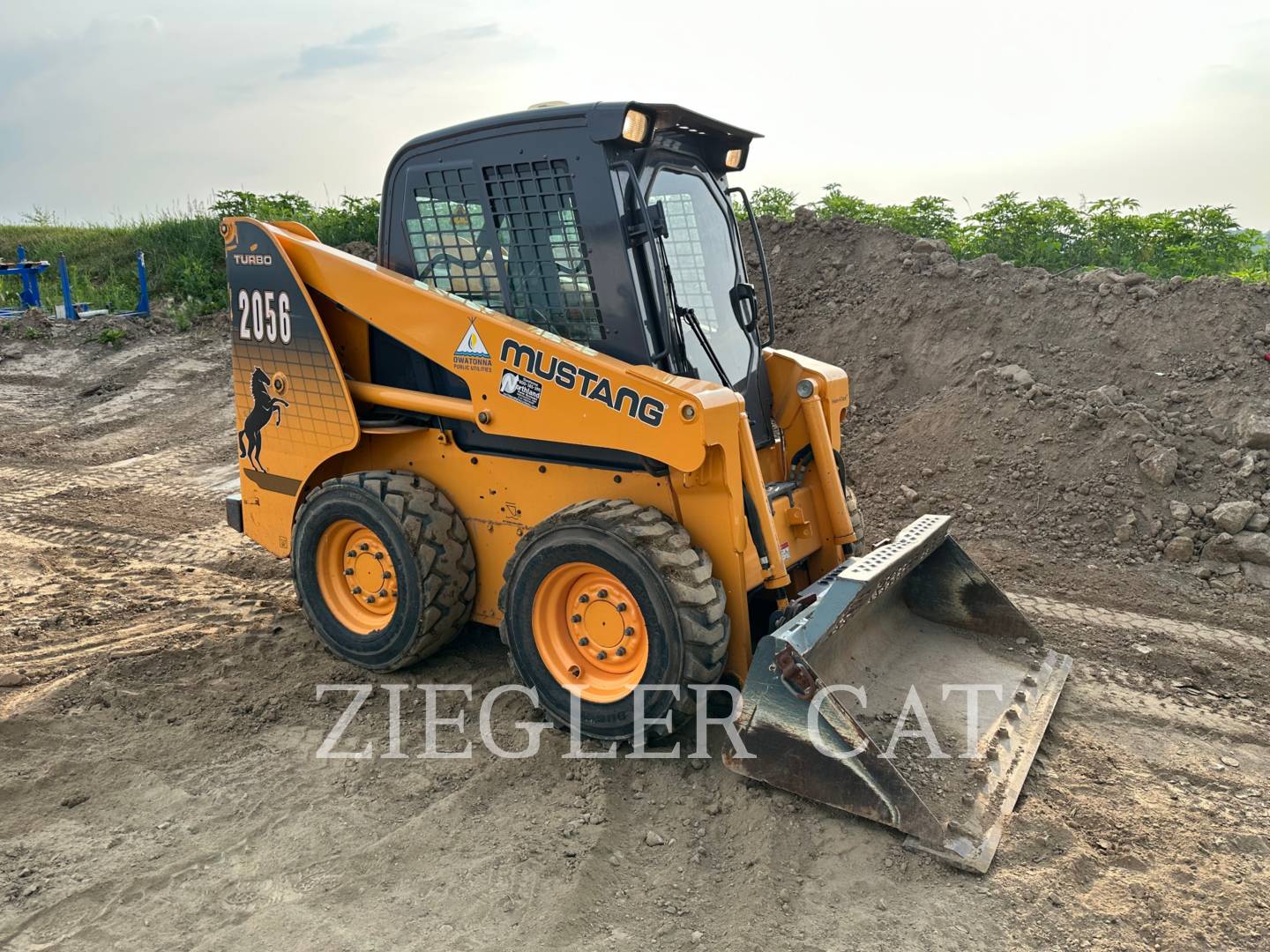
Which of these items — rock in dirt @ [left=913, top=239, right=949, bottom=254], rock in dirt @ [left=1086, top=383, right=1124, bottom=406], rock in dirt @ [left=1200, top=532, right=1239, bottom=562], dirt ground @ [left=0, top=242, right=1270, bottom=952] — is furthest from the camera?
rock in dirt @ [left=913, top=239, right=949, bottom=254]

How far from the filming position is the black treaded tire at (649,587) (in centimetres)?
358

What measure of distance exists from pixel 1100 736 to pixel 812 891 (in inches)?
65.6

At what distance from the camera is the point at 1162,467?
245 inches

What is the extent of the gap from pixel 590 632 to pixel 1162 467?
4.23m

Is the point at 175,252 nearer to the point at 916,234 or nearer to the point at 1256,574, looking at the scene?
the point at 916,234

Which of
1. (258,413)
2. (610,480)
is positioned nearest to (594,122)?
(610,480)

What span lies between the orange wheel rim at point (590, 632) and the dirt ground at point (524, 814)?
1.00 ft

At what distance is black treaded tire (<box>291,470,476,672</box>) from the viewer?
427cm

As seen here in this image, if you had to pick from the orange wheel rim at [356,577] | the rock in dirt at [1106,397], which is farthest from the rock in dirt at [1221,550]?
the orange wheel rim at [356,577]

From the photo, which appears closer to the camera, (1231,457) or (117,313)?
(1231,457)

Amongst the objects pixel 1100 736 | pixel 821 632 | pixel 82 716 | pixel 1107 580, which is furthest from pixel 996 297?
pixel 82 716

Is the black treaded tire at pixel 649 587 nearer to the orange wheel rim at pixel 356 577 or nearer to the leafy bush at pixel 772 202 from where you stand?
the orange wheel rim at pixel 356 577

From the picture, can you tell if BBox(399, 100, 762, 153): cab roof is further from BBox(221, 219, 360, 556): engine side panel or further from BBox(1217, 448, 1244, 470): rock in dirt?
BBox(1217, 448, 1244, 470): rock in dirt

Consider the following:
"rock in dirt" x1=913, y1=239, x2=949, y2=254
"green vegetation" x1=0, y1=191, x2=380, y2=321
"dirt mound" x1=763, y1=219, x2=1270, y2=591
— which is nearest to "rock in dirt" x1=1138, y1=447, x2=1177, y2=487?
"dirt mound" x1=763, y1=219, x2=1270, y2=591
